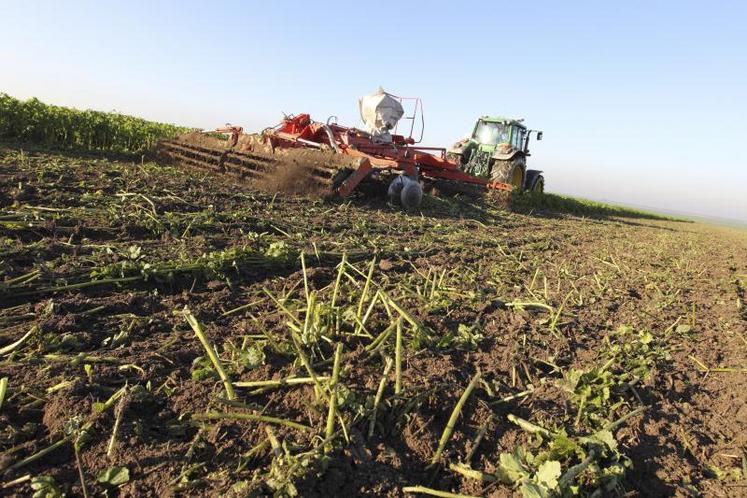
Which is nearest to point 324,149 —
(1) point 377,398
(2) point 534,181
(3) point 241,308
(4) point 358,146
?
(4) point 358,146

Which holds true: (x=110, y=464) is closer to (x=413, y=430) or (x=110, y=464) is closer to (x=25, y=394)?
(x=25, y=394)

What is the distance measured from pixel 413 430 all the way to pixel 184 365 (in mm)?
1182

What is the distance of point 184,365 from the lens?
2299 millimetres

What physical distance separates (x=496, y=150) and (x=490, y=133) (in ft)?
3.49

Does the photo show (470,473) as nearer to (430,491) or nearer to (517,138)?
(430,491)

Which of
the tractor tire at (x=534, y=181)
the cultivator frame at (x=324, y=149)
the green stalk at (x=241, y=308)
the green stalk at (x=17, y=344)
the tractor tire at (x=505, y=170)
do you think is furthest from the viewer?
the tractor tire at (x=534, y=181)

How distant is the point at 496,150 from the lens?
1468 cm

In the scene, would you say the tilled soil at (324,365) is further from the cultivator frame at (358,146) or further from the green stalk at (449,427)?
the cultivator frame at (358,146)

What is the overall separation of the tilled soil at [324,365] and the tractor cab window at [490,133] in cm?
1102

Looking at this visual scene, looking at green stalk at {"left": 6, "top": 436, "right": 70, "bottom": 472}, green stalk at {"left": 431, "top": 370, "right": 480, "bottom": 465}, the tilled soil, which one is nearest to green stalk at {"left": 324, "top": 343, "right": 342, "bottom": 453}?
the tilled soil

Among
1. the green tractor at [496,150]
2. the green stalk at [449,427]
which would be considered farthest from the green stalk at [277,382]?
the green tractor at [496,150]

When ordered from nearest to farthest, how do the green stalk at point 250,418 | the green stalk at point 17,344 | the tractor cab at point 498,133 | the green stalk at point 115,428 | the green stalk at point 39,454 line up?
the green stalk at point 39,454 < the green stalk at point 115,428 < the green stalk at point 250,418 < the green stalk at point 17,344 < the tractor cab at point 498,133

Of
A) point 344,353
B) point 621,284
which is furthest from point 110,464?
point 621,284

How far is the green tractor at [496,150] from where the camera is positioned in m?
14.4
